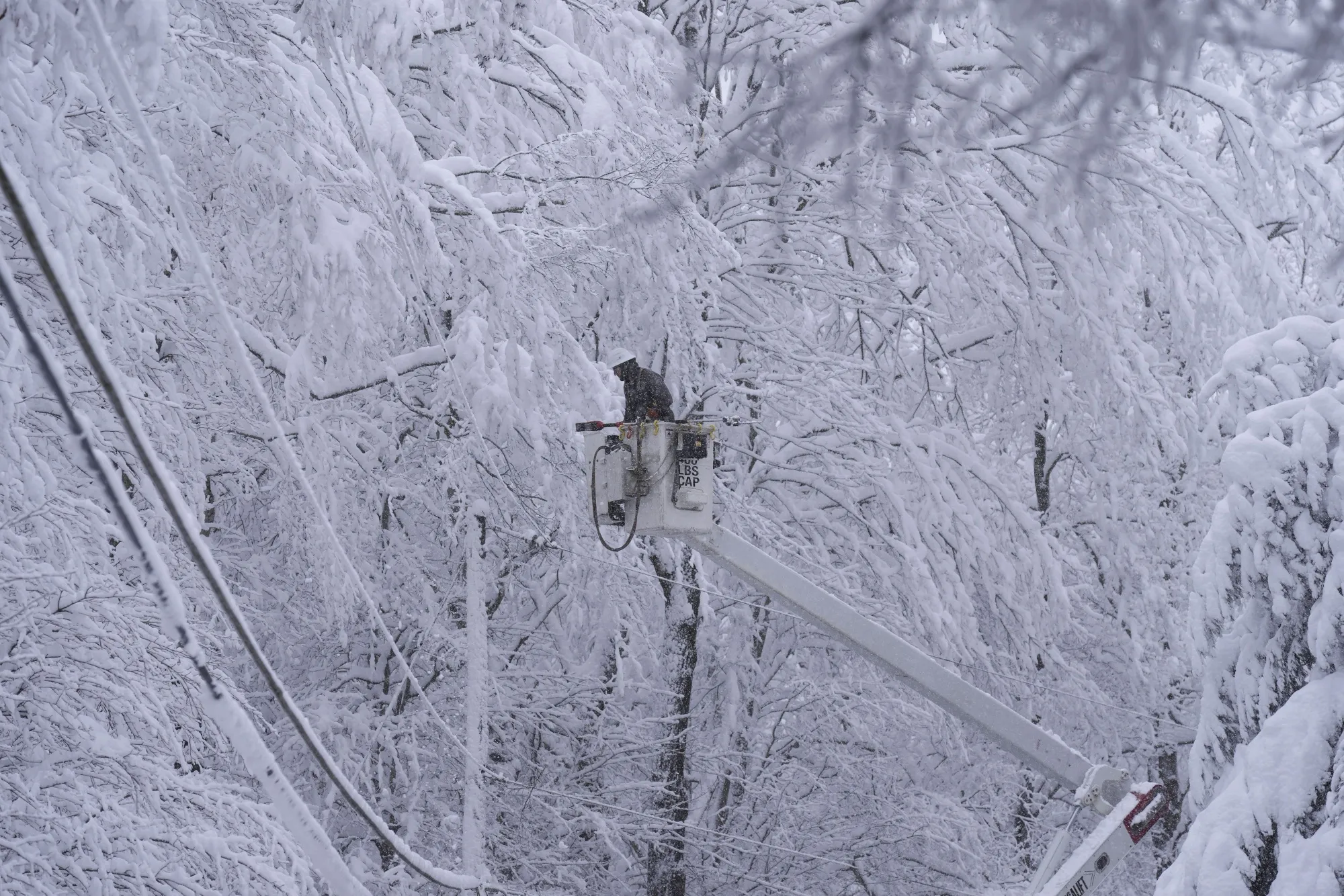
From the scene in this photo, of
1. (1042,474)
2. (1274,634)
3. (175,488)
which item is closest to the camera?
(175,488)

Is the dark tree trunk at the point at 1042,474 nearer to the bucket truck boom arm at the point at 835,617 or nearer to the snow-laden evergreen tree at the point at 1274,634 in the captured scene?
the bucket truck boom arm at the point at 835,617

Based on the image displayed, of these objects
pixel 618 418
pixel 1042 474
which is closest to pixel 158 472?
pixel 618 418

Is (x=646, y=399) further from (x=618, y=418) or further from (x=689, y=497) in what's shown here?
(x=618, y=418)

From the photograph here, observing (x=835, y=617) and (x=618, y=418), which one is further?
(x=618, y=418)

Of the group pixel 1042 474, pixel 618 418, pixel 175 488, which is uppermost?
pixel 618 418

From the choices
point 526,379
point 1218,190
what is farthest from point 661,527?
point 1218,190

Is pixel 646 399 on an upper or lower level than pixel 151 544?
upper
